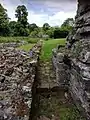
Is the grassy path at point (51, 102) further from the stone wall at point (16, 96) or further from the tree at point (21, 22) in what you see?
the tree at point (21, 22)

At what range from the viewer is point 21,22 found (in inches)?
2557

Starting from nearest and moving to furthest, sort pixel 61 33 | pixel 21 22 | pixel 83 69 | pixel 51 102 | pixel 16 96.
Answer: pixel 16 96 → pixel 83 69 → pixel 51 102 → pixel 61 33 → pixel 21 22

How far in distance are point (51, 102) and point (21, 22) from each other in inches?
2227

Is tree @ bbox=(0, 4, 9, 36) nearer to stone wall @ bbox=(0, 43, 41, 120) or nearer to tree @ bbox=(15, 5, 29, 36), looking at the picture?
tree @ bbox=(15, 5, 29, 36)

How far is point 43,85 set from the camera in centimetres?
1141

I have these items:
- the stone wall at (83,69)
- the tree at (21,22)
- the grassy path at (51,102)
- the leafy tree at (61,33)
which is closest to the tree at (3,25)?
the tree at (21,22)

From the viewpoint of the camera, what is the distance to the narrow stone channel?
8.70 metres

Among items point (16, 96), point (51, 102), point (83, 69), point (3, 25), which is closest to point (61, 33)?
point (3, 25)

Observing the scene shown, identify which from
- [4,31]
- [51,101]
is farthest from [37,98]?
[4,31]

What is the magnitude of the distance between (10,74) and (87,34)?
3749 millimetres

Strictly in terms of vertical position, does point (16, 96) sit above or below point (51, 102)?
above

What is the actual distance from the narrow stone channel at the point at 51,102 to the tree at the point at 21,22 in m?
50.2

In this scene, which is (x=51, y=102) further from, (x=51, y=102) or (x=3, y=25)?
(x=3, y=25)

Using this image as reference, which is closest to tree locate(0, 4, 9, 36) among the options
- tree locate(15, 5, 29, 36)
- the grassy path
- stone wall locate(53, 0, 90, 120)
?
tree locate(15, 5, 29, 36)
